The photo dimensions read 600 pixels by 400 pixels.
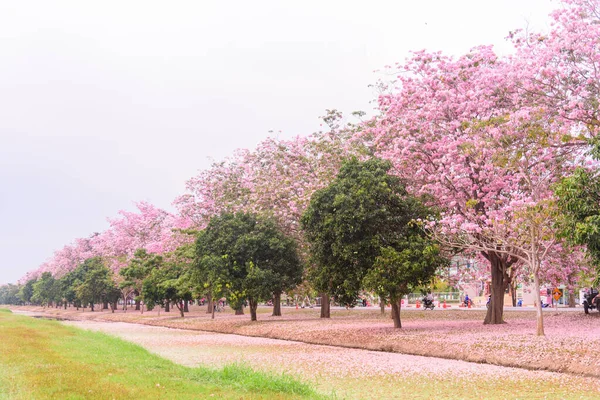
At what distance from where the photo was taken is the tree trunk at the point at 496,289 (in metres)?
31.8

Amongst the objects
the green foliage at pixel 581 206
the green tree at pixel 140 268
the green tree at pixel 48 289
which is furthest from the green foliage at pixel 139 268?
the green foliage at pixel 581 206

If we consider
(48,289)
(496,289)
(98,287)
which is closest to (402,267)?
(496,289)

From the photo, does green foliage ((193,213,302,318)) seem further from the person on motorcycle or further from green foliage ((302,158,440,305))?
the person on motorcycle

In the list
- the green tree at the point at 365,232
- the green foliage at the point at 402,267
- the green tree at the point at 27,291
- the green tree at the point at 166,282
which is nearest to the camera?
the green foliage at the point at 402,267

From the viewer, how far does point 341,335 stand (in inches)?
1182

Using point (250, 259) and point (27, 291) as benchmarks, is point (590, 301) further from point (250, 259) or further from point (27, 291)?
point (27, 291)

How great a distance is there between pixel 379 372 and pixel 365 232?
39.7 ft

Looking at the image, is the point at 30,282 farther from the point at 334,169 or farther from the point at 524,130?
the point at 524,130

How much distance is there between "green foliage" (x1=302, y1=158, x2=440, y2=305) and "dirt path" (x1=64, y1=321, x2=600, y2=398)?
4.45m

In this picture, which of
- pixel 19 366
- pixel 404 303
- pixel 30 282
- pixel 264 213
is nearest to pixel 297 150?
pixel 264 213

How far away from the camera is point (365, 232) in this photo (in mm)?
30188

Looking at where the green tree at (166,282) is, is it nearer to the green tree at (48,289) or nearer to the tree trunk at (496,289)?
the tree trunk at (496,289)

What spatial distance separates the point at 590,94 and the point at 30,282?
156957mm

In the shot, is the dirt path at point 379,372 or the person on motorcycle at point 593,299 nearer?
the dirt path at point 379,372
